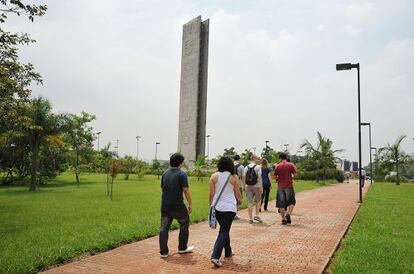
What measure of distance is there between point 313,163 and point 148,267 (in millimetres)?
41855

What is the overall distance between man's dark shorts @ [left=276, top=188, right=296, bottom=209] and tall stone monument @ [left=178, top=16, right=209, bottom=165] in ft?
155

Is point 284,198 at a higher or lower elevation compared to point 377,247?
higher

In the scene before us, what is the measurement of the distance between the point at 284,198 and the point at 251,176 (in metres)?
1.06

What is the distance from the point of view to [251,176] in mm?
11406

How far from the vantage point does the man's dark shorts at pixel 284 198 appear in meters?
11.0

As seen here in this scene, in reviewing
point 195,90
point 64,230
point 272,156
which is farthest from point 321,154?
point 64,230

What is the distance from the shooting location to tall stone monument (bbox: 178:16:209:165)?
58688 mm

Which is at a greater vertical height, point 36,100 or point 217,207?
point 36,100

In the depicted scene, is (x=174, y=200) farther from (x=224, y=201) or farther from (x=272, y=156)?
(x=272, y=156)

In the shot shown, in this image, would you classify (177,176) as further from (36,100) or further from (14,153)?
(14,153)

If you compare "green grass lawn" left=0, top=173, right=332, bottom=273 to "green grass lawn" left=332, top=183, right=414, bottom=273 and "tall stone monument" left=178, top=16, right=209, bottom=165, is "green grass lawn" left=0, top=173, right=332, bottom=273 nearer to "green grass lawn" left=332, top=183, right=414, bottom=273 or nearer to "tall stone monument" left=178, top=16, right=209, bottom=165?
"green grass lawn" left=332, top=183, right=414, bottom=273

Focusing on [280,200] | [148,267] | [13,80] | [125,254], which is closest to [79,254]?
[125,254]

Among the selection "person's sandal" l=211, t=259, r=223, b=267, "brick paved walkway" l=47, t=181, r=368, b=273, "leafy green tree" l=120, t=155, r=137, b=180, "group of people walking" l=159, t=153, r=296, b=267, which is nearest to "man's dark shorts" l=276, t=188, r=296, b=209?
"brick paved walkway" l=47, t=181, r=368, b=273

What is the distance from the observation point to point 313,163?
152 feet
